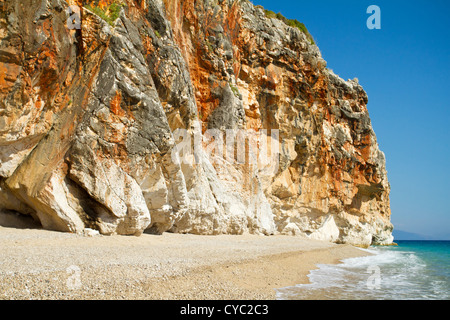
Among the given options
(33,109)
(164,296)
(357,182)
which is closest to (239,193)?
(33,109)

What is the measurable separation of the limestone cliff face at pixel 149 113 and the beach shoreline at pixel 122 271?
1.75 metres

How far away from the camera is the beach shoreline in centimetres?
553

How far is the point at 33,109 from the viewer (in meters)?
10.1

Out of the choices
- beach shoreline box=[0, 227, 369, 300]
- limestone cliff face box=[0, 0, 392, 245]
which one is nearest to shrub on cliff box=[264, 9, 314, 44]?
limestone cliff face box=[0, 0, 392, 245]

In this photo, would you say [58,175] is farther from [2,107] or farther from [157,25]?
[157,25]

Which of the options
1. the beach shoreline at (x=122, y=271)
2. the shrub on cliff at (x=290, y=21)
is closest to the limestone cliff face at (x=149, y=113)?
the beach shoreline at (x=122, y=271)

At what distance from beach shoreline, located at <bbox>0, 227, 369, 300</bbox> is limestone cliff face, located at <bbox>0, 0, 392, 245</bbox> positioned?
1.75 meters

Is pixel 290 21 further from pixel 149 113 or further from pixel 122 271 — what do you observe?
pixel 122 271

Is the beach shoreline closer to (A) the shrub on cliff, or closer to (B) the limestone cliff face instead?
(B) the limestone cliff face

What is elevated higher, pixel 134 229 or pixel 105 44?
pixel 105 44

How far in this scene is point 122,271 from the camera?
6.91 m

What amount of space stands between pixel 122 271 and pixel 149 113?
25.9ft

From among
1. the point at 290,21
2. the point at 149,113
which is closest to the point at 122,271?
the point at 149,113

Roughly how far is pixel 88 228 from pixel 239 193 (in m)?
11.8
